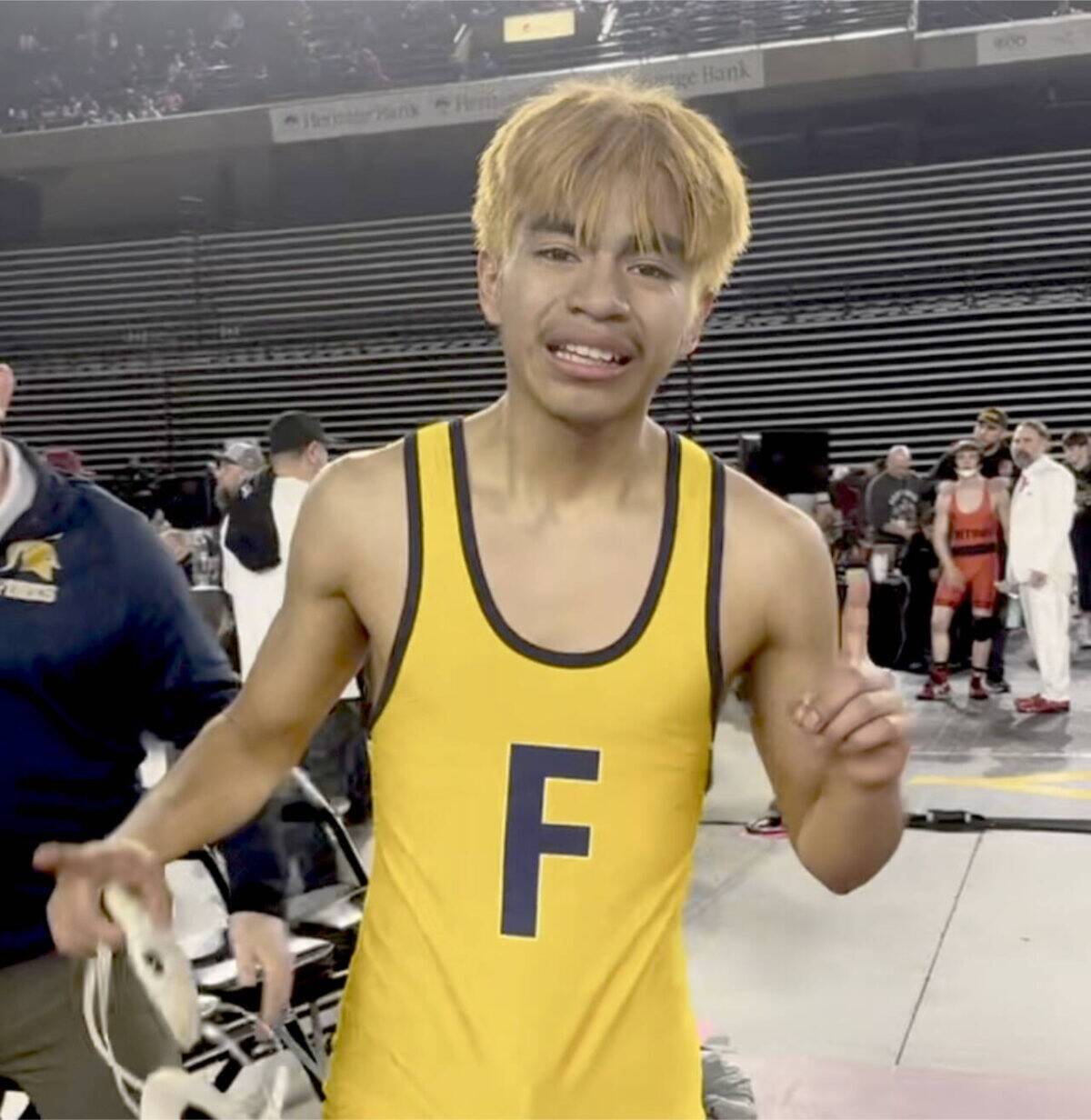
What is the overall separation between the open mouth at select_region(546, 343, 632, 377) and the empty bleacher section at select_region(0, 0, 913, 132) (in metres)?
16.5

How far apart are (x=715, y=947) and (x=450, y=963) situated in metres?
3.29

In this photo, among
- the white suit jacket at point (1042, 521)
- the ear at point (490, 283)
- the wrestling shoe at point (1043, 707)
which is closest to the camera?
the ear at point (490, 283)

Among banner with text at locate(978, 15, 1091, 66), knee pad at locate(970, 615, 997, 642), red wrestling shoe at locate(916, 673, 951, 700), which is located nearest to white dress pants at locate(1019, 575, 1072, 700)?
knee pad at locate(970, 615, 997, 642)

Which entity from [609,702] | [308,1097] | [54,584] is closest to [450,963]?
[609,702]

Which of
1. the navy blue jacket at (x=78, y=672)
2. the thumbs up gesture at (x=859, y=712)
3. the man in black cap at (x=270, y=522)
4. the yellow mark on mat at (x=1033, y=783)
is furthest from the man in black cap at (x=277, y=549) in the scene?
the thumbs up gesture at (x=859, y=712)

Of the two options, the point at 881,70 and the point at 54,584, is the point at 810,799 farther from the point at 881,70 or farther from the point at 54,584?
the point at 881,70

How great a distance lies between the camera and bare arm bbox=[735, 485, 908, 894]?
134 centimetres

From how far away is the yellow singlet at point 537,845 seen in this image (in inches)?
52.4

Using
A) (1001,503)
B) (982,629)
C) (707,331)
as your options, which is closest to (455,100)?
(707,331)

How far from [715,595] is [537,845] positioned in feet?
0.87

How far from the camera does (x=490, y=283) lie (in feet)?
4.78

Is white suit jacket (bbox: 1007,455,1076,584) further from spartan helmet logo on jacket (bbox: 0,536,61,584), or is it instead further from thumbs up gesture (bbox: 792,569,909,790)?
thumbs up gesture (bbox: 792,569,909,790)

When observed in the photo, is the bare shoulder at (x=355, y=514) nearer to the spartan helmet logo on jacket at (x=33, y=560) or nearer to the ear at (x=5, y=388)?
the spartan helmet logo on jacket at (x=33, y=560)

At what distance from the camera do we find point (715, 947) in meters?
4.50
